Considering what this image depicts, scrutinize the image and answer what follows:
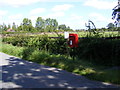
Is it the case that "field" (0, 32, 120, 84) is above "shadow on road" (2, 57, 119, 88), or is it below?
above

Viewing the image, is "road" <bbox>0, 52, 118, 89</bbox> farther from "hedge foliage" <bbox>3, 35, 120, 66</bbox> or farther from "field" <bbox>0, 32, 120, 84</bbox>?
"hedge foliage" <bbox>3, 35, 120, 66</bbox>

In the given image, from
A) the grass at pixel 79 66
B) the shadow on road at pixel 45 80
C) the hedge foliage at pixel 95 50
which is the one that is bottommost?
the shadow on road at pixel 45 80

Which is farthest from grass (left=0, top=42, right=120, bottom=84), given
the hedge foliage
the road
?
the hedge foliage

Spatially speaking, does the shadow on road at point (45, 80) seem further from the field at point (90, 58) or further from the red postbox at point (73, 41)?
the red postbox at point (73, 41)

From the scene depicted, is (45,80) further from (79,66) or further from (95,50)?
(95,50)

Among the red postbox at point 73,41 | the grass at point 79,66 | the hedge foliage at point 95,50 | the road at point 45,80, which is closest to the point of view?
the road at point 45,80

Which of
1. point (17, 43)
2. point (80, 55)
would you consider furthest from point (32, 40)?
point (80, 55)

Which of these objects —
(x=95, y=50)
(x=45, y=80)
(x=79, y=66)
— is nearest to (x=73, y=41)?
(x=95, y=50)

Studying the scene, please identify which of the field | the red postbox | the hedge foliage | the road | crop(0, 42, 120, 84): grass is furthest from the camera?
the red postbox

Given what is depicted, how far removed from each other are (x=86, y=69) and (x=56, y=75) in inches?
43.7

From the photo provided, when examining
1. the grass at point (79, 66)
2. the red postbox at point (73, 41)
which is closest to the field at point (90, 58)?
the grass at point (79, 66)

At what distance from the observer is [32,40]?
13664 mm

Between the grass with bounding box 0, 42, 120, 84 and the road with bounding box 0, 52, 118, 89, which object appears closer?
the road with bounding box 0, 52, 118, 89

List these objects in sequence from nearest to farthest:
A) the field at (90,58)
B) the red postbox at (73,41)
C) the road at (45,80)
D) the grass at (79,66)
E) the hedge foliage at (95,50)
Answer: the road at (45,80)
the grass at (79,66)
the field at (90,58)
the hedge foliage at (95,50)
the red postbox at (73,41)
